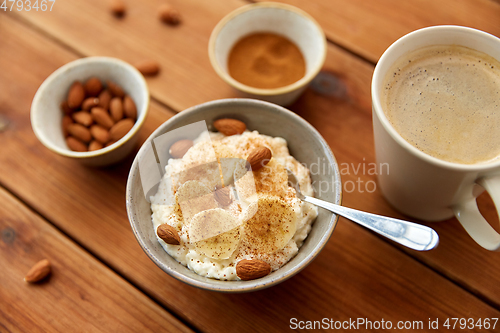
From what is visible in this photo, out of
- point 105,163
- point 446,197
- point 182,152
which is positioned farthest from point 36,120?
point 446,197

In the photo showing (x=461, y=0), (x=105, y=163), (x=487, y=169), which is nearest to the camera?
(x=487, y=169)

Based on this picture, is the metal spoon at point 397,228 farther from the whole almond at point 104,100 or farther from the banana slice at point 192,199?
the whole almond at point 104,100

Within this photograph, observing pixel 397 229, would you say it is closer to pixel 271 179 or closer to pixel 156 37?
pixel 271 179

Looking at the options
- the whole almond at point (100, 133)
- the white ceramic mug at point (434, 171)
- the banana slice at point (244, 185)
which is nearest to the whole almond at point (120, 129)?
the whole almond at point (100, 133)

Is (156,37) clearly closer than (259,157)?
No

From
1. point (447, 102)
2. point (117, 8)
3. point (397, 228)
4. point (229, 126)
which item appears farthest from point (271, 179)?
point (117, 8)

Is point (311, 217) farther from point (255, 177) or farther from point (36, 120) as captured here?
point (36, 120)
